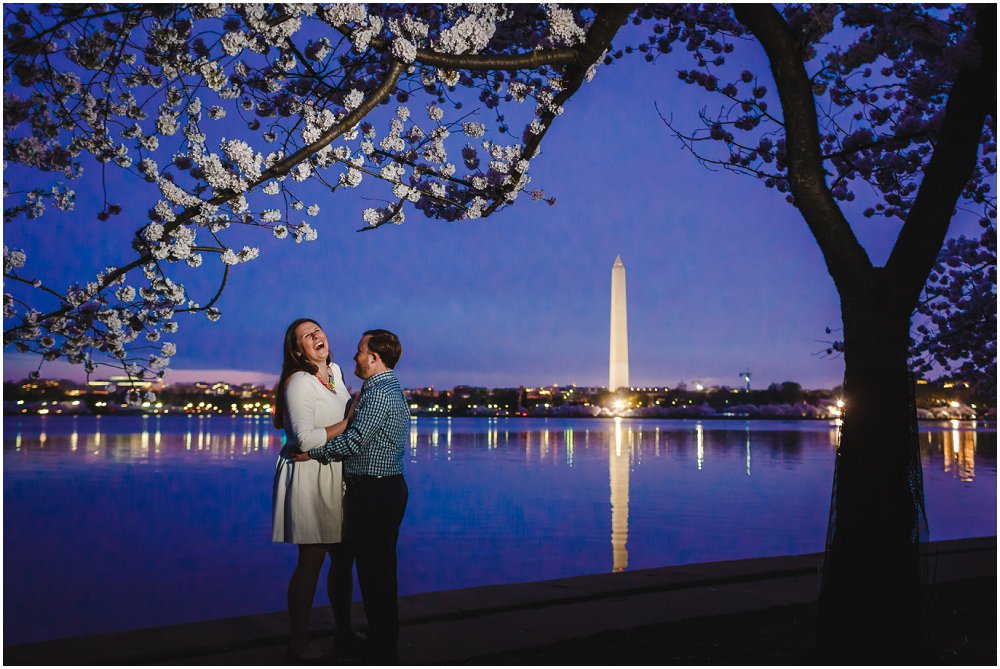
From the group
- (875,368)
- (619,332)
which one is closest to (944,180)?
(875,368)

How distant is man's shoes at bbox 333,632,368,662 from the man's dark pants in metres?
0.18

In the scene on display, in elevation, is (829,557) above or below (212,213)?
below

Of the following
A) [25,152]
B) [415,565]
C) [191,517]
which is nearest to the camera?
[25,152]

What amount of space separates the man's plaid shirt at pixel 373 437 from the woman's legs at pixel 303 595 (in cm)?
49

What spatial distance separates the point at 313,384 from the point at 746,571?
4.54 metres

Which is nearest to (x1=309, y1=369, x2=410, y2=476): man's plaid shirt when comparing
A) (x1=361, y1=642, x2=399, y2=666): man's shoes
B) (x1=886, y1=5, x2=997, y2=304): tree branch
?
(x1=361, y1=642, x2=399, y2=666): man's shoes

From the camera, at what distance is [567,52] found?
531cm

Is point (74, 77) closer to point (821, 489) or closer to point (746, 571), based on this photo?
point (746, 571)

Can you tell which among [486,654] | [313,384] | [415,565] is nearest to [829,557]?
[486,654]

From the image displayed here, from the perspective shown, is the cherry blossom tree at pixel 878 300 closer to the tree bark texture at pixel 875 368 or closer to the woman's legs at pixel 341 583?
the tree bark texture at pixel 875 368

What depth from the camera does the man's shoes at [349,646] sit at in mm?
5047

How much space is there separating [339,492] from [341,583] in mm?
553

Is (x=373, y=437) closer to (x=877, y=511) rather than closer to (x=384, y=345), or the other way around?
(x=384, y=345)

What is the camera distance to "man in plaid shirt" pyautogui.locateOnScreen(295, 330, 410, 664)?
4.88 metres
